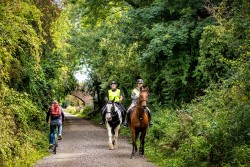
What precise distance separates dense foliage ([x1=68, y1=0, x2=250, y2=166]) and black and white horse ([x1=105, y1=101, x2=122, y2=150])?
1.77m

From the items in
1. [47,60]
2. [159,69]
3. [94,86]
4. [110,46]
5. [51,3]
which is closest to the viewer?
[51,3]

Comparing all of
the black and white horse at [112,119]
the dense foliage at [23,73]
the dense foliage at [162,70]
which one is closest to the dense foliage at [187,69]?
the dense foliage at [162,70]

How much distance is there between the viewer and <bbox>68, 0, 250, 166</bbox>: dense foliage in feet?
35.8

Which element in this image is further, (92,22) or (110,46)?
(110,46)

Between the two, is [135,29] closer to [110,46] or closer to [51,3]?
[51,3]

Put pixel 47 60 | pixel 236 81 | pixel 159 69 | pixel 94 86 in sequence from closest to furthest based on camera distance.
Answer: pixel 236 81 < pixel 159 69 < pixel 47 60 < pixel 94 86

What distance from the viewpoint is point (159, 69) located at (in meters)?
23.4

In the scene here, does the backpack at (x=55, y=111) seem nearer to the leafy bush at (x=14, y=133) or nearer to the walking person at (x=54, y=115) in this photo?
the walking person at (x=54, y=115)

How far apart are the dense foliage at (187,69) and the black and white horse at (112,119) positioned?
69.9 inches

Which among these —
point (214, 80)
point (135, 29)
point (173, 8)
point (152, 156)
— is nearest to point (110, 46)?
point (135, 29)

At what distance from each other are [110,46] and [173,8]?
14191 mm

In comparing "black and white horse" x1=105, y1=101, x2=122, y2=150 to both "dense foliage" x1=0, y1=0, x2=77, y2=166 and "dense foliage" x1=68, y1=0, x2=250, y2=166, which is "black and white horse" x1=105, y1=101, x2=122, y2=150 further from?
"dense foliage" x1=0, y1=0, x2=77, y2=166

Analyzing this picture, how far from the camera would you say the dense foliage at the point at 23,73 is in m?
11.8

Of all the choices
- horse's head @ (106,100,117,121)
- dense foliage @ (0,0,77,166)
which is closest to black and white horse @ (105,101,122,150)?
horse's head @ (106,100,117,121)
